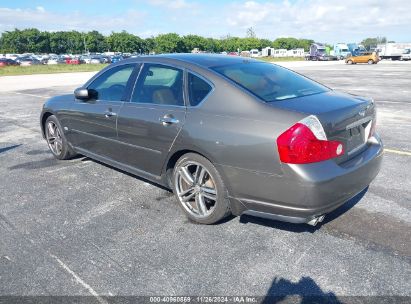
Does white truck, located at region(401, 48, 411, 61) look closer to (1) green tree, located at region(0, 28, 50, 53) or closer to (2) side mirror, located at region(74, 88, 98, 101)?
(2) side mirror, located at region(74, 88, 98, 101)

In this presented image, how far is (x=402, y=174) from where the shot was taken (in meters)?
4.70

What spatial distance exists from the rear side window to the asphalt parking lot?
122 centimetres

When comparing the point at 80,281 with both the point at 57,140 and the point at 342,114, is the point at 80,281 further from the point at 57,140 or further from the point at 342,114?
the point at 57,140

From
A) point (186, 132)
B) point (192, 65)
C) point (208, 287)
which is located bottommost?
point (208, 287)

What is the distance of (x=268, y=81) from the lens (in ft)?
11.8

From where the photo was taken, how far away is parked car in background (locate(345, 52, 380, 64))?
42.6m

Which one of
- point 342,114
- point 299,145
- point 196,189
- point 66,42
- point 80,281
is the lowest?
point 80,281

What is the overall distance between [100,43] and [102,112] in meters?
134

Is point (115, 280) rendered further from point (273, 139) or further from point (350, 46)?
point (350, 46)

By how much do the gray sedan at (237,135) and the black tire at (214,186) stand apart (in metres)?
0.01

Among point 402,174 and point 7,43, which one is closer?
point 402,174

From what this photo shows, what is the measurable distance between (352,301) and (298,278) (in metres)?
0.40

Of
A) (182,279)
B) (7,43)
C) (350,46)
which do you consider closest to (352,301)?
(182,279)

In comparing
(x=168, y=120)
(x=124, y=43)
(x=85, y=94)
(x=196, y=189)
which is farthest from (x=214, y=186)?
(x=124, y=43)
